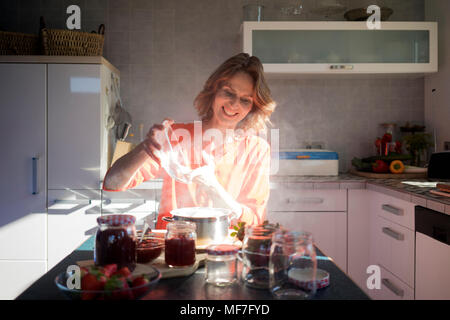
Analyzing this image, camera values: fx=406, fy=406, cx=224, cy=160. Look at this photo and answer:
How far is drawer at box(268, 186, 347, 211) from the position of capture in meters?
2.67

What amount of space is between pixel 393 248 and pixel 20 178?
2378 millimetres

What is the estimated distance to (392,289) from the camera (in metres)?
2.38

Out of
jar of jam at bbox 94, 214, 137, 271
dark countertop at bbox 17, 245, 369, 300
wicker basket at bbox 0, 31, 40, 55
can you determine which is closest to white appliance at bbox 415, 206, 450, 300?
dark countertop at bbox 17, 245, 369, 300

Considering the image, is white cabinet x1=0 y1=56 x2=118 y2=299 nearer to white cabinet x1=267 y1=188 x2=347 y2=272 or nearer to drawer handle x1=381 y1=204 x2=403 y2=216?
white cabinet x1=267 y1=188 x2=347 y2=272

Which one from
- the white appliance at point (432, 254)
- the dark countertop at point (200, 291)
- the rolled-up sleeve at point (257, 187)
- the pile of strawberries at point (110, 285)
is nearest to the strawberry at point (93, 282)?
the pile of strawberries at point (110, 285)

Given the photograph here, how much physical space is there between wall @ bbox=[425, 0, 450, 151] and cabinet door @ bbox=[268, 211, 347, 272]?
107cm

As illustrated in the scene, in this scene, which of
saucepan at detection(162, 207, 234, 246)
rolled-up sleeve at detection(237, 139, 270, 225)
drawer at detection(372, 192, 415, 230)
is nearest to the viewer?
saucepan at detection(162, 207, 234, 246)

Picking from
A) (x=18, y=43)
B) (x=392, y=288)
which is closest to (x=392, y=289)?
(x=392, y=288)

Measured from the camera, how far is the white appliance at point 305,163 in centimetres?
290

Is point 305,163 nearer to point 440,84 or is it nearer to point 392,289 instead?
point 392,289

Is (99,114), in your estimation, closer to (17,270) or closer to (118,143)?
(118,143)

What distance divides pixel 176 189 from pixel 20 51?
1739mm

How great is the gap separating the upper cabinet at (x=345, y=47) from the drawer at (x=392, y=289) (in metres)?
1.42
